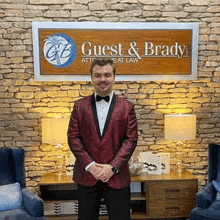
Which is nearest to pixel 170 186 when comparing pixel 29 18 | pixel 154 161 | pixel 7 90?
pixel 154 161

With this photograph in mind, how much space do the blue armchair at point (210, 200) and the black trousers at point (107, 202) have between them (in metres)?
0.83

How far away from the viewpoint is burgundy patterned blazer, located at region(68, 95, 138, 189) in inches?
81.3

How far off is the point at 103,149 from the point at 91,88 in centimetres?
142

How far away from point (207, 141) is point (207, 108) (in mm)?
394

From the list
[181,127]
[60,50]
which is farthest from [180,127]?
[60,50]

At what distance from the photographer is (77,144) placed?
6.88ft

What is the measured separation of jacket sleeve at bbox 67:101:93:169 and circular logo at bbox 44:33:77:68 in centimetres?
126

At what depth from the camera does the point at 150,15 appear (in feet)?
10.9

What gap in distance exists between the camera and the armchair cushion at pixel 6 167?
281cm

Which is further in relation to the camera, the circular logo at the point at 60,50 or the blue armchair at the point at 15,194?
the circular logo at the point at 60,50

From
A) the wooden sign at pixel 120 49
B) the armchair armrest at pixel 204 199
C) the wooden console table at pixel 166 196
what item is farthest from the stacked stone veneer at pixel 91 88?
the armchair armrest at pixel 204 199

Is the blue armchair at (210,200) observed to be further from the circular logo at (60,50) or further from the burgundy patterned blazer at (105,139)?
the circular logo at (60,50)

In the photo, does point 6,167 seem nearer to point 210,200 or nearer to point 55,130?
point 55,130

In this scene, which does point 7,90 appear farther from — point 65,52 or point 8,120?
point 65,52
